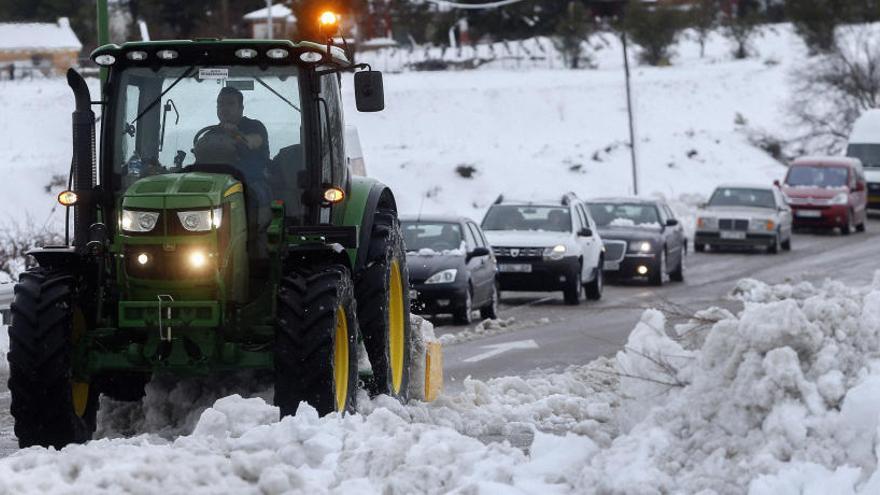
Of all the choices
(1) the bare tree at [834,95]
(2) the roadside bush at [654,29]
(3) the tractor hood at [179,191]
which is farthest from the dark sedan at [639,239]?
(2) the roadside bush at [654,29]

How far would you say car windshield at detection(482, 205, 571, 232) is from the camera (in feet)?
87.7

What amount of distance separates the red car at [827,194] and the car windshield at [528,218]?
58.4ft

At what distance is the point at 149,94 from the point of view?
453 inches

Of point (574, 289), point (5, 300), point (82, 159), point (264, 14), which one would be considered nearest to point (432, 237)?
point (574, 289)

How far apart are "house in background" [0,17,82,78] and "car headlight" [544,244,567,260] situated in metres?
41.6

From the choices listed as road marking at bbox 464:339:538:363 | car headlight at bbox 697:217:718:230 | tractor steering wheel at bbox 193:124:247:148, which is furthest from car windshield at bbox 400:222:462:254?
car headlight at bbox 697:217:718:230

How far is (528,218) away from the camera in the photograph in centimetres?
2720

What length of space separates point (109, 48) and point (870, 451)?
5689 mm

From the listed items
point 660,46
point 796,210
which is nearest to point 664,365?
point 796,210

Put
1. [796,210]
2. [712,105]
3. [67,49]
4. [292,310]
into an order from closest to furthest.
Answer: [292,310] < [796,210] < [67,49] < [712,105]

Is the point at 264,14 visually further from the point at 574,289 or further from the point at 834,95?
the point at 574,289

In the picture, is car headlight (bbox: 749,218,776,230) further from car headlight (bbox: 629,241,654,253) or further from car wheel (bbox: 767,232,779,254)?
car headlight (bbox: 629,241,654,253)

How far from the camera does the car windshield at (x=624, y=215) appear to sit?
3119cm

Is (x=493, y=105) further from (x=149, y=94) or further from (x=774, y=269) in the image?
(x=149, y=94)
